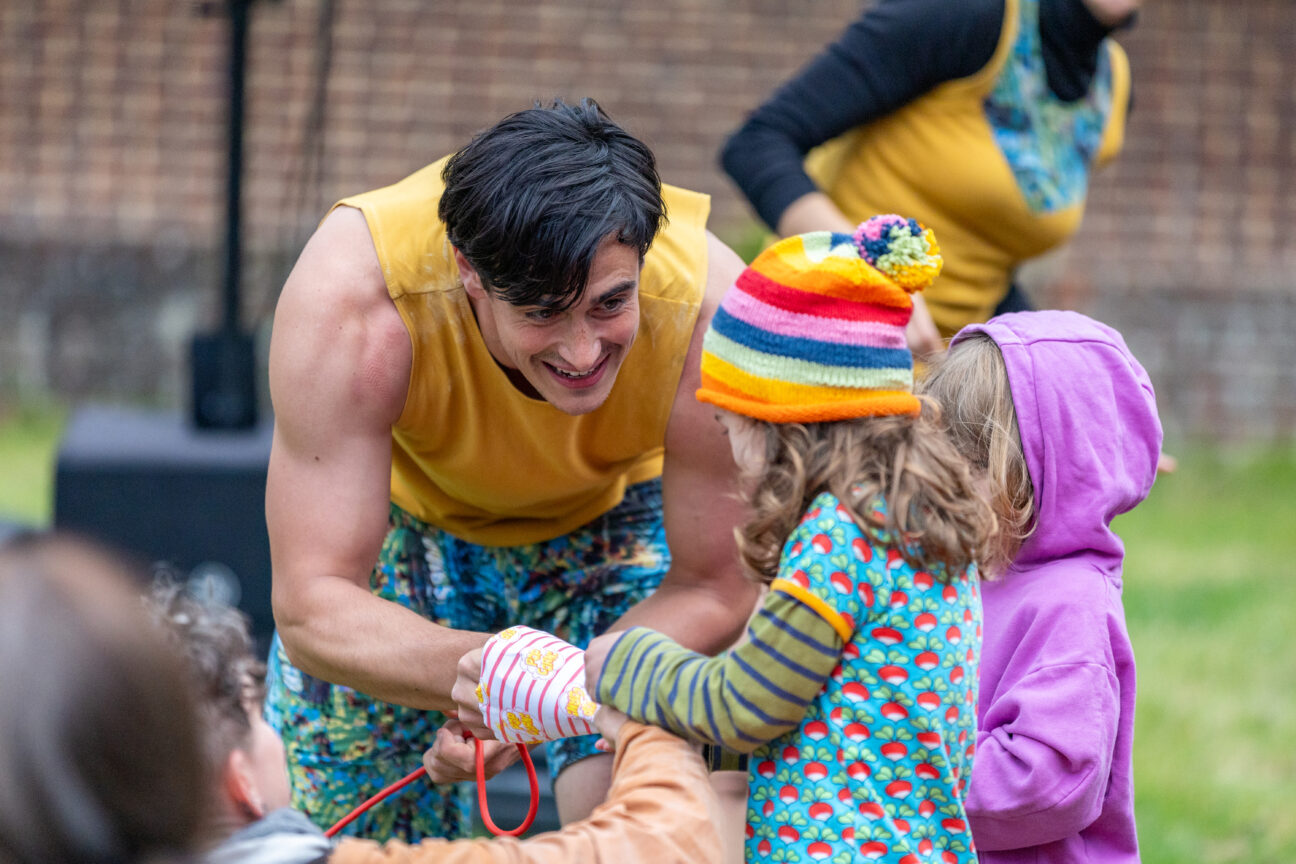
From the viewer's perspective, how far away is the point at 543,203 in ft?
6.07

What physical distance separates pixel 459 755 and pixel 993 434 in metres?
0.87

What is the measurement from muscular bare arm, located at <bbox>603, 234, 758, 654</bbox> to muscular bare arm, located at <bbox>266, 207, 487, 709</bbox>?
357 mm

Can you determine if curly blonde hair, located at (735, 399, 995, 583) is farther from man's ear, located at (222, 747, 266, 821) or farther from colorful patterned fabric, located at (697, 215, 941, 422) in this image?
man's ear, located at (222, 747, 266, 821)

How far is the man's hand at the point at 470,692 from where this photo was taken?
6.29 feet

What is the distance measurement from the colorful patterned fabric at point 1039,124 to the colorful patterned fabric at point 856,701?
1.36 meters

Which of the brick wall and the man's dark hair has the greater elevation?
the man's dark hair

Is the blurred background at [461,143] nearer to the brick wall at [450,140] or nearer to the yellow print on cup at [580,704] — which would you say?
the brick wall at [450,140]

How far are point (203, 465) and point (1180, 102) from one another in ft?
15.9

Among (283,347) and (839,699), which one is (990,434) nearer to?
(839,699)

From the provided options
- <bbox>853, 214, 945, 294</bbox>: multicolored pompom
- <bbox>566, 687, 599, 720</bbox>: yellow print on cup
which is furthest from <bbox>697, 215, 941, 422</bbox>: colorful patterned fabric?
<bbox>566, 687, 599, 720</bbox>: yellow print on cup

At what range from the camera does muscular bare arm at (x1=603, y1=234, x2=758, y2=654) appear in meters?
2.20

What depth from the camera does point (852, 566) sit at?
154 centimetres

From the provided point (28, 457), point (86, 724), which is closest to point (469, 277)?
point (86, 724)

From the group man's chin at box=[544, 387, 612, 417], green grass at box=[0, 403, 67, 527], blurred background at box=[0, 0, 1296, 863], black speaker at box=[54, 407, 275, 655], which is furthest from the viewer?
blurred background at box=[0, 0, 1296, 863]
